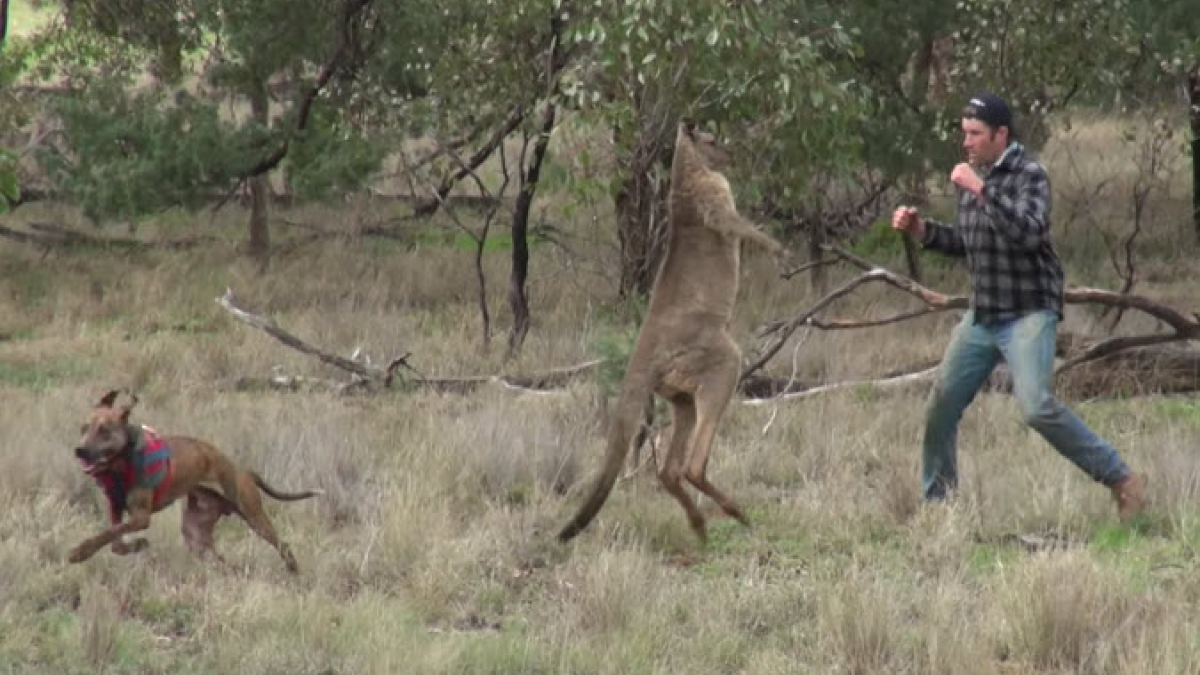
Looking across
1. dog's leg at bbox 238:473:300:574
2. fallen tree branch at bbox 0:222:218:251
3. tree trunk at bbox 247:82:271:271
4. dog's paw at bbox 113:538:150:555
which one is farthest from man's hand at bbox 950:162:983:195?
fallen tree branch at bbox 0:222:218:251

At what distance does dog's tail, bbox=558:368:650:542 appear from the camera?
820 centimetres

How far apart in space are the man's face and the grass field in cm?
151

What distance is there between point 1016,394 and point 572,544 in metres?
1.96

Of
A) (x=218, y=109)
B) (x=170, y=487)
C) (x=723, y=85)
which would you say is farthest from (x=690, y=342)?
(x=218, y=109)

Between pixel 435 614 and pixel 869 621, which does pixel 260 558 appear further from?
pixel 869 621

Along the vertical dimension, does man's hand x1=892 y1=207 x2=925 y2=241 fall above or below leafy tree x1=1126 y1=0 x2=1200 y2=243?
below

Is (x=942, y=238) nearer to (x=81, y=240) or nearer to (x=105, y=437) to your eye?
(x=105, y=437)

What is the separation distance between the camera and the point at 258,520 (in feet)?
25.8

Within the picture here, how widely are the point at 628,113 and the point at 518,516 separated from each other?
326 centimetres

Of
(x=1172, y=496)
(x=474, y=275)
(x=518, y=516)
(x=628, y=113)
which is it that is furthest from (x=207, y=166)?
(x=1172, y=496)

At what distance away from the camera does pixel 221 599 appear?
7234mm

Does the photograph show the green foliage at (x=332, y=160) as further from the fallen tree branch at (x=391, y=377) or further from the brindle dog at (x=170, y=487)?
the brindle dog at (x=170, y=487)

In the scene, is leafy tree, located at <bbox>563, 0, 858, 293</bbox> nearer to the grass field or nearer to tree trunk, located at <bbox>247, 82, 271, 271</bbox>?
the grass field

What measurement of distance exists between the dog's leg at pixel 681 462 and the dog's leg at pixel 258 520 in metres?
1.58
